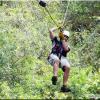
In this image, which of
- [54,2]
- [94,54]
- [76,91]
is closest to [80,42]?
[94,54]

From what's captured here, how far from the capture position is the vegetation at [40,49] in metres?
11.3

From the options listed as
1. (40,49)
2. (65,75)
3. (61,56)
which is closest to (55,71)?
(65,75)

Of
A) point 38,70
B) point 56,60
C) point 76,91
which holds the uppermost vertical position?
point 56,60

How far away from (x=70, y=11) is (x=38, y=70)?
6028mm

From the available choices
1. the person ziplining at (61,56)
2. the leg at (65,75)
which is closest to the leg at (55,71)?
the person ziplining at (61,56)

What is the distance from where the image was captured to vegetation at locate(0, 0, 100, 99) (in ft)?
37.0

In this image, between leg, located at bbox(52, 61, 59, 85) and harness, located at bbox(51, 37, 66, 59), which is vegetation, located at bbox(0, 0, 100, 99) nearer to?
leg, located at bbox(52, 61, 59, 85)

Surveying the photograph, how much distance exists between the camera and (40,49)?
16.4 meters

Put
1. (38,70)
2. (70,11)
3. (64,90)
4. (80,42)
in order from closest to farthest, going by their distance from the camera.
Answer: (64,90) → (38,70) → (80,42) → (70,11)

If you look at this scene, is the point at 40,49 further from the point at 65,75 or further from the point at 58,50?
the point at 65,75

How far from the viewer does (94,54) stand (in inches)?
625

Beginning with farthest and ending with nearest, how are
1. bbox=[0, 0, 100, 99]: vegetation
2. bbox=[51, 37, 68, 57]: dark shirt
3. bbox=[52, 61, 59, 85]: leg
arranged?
bbox=[0, 0, 100, 99]: vegetation < bbox=[51, 37, 68, 57]: dark shirt < bbox=[52, 61, 59, 85]: leg

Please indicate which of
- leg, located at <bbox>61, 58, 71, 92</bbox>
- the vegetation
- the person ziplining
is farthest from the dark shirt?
the vegetation

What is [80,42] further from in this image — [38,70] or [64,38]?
[64,38]
